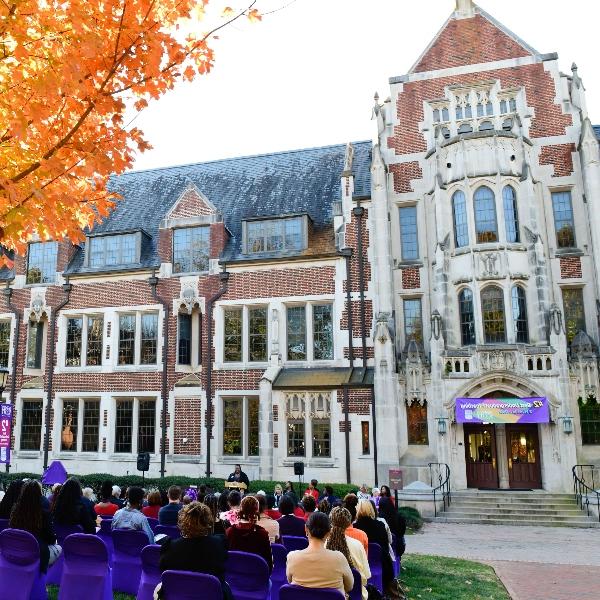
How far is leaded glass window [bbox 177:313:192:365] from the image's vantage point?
24328 millimetres

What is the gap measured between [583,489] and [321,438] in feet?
29.8

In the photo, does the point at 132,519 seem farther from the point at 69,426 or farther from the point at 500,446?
the point at 69,426

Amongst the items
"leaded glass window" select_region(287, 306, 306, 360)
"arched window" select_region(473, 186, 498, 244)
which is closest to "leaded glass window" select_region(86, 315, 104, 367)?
"leaded glass window" select_region(287, 306, 306, 360)

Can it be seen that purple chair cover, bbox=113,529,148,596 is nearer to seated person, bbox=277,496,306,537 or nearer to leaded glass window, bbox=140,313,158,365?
seated person, bbox=277,496,306,537

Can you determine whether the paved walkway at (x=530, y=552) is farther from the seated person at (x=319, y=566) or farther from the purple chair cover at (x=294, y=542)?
the seated person at (x=319, y=566)

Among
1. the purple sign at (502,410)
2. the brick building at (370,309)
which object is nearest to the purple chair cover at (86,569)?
the brick building at (370,309)

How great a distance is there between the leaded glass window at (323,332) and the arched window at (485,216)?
642 cm

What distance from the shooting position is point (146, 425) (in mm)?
24281

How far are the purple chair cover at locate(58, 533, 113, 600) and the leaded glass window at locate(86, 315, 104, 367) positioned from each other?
64.8 feet

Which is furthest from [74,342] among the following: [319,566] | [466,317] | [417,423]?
[319,566]

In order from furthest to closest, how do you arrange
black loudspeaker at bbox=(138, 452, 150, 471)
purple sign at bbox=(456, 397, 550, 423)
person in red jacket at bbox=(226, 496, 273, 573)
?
black loudspeaker at bbox=(138, 452, 150, 471) → purple sign at bbox=(456, 397, 550, 423) → person in red jacket at bbox=(226, 496, 273, 573)

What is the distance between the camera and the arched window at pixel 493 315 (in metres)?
21.1

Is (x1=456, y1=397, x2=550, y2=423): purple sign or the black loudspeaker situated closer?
(x1=456, y1=397, x2=550, y2=423): purple sign

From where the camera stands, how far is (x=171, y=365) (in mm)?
24188
